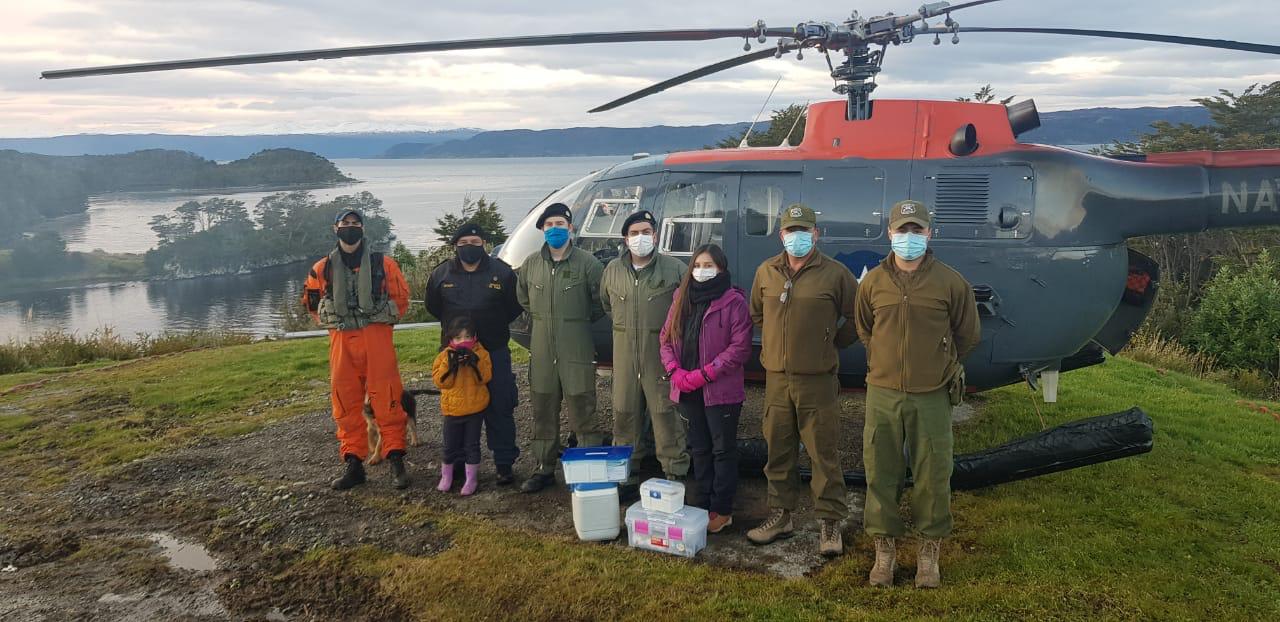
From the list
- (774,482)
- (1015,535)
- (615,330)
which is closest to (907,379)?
(774,482)

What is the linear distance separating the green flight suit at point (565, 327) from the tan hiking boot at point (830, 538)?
1696mm

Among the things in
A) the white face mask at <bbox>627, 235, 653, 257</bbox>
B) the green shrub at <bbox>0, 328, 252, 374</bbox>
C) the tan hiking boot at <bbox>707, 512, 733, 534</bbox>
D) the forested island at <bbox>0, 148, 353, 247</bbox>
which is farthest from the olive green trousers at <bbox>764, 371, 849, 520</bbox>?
the forested island at <bbox>0, 148, 353, 247</bbox>

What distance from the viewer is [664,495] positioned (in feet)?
14.5

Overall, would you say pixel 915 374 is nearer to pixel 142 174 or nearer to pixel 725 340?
pixel 725 340

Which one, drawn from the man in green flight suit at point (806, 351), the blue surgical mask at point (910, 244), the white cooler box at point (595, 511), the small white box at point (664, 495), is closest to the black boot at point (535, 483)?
the white cooler box at point (595, 511)

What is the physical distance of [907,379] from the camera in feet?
12.3

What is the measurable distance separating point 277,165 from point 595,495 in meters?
127

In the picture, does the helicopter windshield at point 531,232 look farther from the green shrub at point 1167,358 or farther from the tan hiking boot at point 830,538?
the green shrub at point 1167,358

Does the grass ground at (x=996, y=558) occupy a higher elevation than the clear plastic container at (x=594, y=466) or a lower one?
lower

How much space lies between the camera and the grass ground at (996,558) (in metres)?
3.80

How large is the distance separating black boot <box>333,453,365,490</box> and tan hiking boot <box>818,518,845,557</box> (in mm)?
3528

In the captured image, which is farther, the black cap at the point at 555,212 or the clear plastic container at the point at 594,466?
the black cap at the point at 555,212

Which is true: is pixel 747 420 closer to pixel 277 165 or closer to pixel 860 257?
pixel 860 257

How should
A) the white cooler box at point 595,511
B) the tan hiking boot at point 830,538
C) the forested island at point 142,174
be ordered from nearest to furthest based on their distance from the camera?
the tan hiking boot at point 830,538, the white cooler box at point 595,511, the forested island at point 142,174
